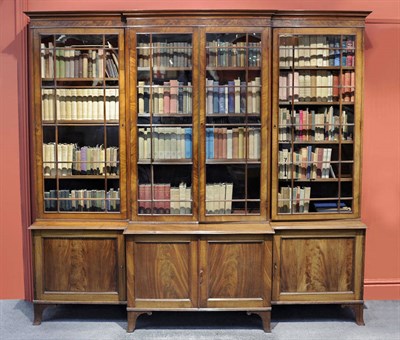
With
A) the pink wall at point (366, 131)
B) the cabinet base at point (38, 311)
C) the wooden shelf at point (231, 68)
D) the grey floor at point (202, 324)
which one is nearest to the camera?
the grey floor at point (202, 324)

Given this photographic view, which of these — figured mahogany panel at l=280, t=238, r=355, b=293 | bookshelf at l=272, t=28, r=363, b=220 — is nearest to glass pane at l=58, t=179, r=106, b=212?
bookshelf at l=272, t=28, r=363, b=220

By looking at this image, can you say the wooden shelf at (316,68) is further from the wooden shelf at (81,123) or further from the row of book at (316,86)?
the wooden shelf at (81,123)

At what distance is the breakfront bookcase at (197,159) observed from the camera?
4.13m

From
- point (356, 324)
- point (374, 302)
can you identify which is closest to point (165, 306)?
point (356, 324)

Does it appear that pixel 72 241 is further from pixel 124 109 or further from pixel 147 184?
pixel 124 109

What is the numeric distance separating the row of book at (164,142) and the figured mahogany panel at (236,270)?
0.80 metres

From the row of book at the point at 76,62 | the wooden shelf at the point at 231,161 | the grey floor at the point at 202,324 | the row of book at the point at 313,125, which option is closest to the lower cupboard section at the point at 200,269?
the grey floor at the point at 202,324

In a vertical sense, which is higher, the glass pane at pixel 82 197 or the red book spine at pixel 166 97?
the red book spine at pixel 166 97

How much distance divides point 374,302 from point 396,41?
2277 mm

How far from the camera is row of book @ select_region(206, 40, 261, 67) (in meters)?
4.14

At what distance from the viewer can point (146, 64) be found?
165 inches

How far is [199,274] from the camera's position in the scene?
413cm

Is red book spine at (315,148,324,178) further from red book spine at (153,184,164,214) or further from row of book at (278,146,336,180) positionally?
red book spine at (153,184,164,214)

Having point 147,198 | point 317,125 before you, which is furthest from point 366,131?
point 147,198
